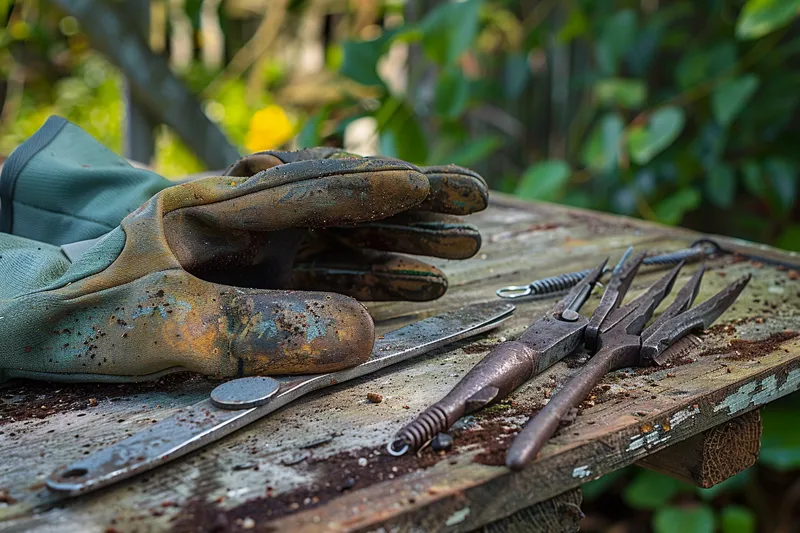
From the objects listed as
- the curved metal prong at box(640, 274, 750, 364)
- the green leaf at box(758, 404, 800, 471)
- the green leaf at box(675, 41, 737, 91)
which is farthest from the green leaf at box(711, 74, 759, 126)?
the curved metal prong at box(640, 274, 750, 364)

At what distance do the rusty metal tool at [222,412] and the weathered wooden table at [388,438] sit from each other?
16 mm

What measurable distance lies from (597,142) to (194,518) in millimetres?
2184

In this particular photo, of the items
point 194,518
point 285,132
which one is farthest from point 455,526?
point 285,132

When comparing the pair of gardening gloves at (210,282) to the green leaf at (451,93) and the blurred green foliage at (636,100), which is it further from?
the green leaf at (451,93)

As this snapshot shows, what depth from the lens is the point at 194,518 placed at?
66cm

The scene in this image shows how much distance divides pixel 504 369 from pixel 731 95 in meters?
1.89

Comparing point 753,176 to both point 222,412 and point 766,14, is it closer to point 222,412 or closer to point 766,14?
point 766,14

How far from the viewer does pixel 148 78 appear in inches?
110

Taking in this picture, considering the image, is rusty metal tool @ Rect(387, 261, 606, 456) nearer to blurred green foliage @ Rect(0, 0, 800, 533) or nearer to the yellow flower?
blurred green foliage @ Rect(0, 0, 800, 533)

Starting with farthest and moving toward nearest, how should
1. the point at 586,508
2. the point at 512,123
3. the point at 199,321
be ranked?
the point at 512,123 → the point at 586,508 → the point at 199,321

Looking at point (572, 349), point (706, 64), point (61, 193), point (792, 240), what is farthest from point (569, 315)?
point (706, 64)

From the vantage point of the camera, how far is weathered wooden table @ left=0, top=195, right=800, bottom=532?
68 centimetres

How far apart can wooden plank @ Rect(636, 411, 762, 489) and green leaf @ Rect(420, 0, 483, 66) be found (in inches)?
62.0

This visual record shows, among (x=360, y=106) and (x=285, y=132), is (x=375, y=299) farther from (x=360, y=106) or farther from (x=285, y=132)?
(x=285, y=132)
